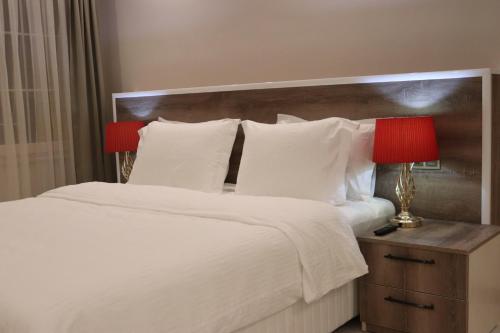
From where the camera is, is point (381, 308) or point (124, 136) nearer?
point (381, 308)

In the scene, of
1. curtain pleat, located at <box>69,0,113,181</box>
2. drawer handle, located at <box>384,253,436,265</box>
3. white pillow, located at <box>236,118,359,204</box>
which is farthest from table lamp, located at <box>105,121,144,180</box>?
drawer handle, located at <box>384,253,436,265</box>

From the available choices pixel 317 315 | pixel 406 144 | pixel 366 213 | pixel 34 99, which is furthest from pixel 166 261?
pixel 34 99

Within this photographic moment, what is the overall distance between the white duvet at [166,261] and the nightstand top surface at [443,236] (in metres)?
0.18

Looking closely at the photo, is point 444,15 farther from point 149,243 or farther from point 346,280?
point 149,243

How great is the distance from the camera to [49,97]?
13.9 feet

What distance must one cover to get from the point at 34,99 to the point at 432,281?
303cm

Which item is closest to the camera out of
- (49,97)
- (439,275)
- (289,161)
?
(439,275)

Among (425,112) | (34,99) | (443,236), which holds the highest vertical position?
(34,99)

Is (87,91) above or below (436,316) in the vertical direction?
above

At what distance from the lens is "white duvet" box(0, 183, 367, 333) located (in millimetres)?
1650

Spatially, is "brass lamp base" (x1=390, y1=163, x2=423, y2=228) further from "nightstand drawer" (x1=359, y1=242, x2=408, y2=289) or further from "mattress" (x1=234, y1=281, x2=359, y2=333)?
"mattress" (x1=234, y1=281, x2=359, y2=333)

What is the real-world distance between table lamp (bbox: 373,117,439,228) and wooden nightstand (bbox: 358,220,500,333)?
220 millimetres

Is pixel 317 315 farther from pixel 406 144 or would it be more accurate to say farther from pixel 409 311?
pixel 406 144

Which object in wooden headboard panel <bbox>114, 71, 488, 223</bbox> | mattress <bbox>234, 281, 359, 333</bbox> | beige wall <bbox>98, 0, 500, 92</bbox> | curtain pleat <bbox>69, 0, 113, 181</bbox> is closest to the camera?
mattress <bbox>234, 281, 359, 333</bbox>
